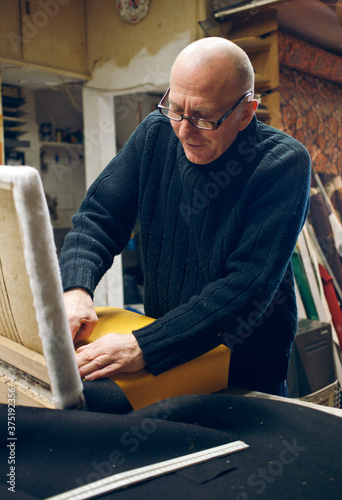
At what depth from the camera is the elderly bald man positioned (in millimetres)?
851

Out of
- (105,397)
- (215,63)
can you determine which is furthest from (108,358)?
(215,63)

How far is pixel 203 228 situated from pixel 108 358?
417 millimetres

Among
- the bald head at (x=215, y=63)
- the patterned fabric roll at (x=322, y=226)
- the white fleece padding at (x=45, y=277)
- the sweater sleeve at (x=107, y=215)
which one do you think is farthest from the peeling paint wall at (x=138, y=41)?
the white fleece padding at (x=45, y=277)

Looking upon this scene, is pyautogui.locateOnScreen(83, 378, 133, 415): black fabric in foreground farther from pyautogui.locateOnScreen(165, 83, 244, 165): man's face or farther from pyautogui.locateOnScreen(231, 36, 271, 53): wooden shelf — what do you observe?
pyautogui.locateOnScreen(231, 36, 271, 53): wooden shelf

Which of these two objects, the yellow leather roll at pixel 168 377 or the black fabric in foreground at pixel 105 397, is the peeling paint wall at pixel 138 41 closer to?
the yellow leather roll at pixel 168 377

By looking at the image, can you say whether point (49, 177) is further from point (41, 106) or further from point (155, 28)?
point (155, 28)

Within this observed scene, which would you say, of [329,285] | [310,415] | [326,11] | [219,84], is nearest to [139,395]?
[310,415]

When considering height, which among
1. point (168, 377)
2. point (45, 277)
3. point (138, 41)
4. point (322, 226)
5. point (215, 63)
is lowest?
point (322, 226)

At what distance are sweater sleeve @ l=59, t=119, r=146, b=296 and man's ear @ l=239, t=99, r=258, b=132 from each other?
268 mm

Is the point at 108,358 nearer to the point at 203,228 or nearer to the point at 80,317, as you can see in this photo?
the point at 80,317

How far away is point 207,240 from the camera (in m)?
1.05

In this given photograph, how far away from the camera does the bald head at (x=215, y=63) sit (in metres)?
0.91

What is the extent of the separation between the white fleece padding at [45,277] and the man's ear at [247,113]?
60 cm

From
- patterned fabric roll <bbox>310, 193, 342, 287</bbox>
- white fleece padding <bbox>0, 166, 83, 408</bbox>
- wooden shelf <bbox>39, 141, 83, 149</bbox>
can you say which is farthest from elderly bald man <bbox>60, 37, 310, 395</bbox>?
wooden shelf <bbox>39, 141, 83, 149</bbox>
